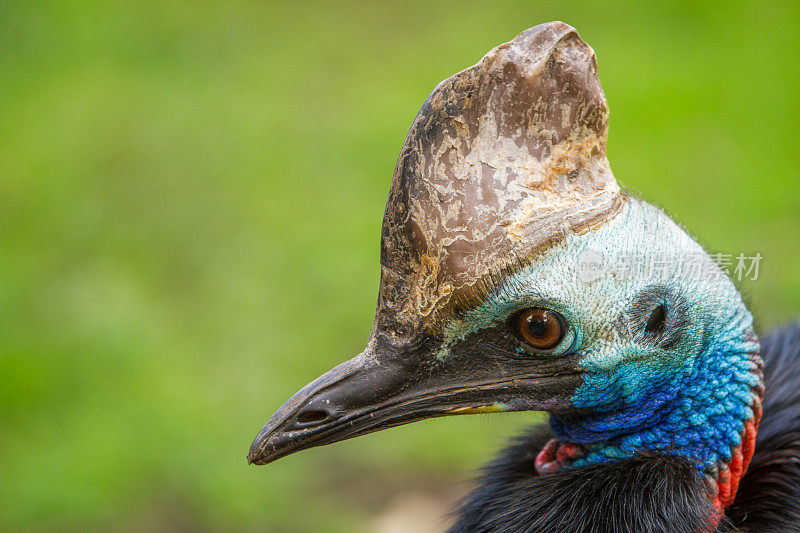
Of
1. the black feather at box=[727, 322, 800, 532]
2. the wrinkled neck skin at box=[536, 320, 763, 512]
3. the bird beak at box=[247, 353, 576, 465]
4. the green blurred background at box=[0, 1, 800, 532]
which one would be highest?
the green blurred background at box=[0, 1, 800, 532]

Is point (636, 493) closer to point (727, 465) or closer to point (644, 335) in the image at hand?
point (727, 465)

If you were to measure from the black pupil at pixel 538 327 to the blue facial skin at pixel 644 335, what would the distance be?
4 centimetres

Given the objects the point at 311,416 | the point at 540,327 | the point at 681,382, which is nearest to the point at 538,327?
the point at 540,327

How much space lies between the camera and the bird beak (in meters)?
1.94

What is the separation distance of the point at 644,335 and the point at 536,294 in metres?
0.26

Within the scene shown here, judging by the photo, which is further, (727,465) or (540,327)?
(727,465)

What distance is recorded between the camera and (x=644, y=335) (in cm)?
191

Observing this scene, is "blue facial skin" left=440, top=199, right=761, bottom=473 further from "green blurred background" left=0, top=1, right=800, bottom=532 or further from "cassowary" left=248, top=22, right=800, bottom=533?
"green blurred background" left=0, top=1, right=800, bottom=532

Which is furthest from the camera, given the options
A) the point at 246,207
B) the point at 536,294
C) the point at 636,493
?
the point at 246,207

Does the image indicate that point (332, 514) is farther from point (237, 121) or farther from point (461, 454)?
point (237, 121)

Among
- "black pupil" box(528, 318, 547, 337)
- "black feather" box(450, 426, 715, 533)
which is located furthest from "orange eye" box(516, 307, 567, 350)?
"black feather" box(450, 426, 715, 533)

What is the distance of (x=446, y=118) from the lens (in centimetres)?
186

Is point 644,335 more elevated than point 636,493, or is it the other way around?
point 644,335

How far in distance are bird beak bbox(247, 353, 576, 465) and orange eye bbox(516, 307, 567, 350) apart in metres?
0.10
